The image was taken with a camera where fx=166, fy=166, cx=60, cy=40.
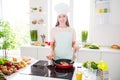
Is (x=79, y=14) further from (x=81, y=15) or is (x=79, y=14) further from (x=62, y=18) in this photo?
(x=62, y=18)

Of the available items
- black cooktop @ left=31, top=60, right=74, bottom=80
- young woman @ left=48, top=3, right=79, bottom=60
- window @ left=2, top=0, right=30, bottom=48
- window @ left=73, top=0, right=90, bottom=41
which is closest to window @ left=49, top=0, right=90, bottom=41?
window @ left=73, top=0, right=90, bottom=41

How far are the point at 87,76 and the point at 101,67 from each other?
8.7 inches

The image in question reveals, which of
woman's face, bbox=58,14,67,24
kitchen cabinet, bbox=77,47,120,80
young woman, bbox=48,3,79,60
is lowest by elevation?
kitchen cabinet, bbox=77,47,120,80

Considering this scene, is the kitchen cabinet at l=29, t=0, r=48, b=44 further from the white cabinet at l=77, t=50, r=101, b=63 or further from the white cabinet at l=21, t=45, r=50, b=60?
the white cabinet at l=77, t=50, r=101, b=63

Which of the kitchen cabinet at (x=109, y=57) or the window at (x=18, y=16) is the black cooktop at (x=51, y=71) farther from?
the window at (x=18, y=16)

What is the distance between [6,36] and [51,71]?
269 centimetres

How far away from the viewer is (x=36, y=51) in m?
3.62

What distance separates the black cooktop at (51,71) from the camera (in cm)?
168

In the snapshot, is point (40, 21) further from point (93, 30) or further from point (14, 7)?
point (93, 30)

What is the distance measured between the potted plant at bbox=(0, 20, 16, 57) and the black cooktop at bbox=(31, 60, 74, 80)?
2297 millimetres

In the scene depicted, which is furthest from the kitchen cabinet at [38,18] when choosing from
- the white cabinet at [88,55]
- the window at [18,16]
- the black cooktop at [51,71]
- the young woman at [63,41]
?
the black cooktop at [51,71]

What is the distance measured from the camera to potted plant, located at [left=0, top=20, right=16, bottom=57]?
13.2ft

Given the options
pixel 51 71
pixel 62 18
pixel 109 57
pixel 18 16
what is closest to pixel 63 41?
pixel 62 18

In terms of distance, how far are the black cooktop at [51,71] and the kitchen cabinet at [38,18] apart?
207 cm
